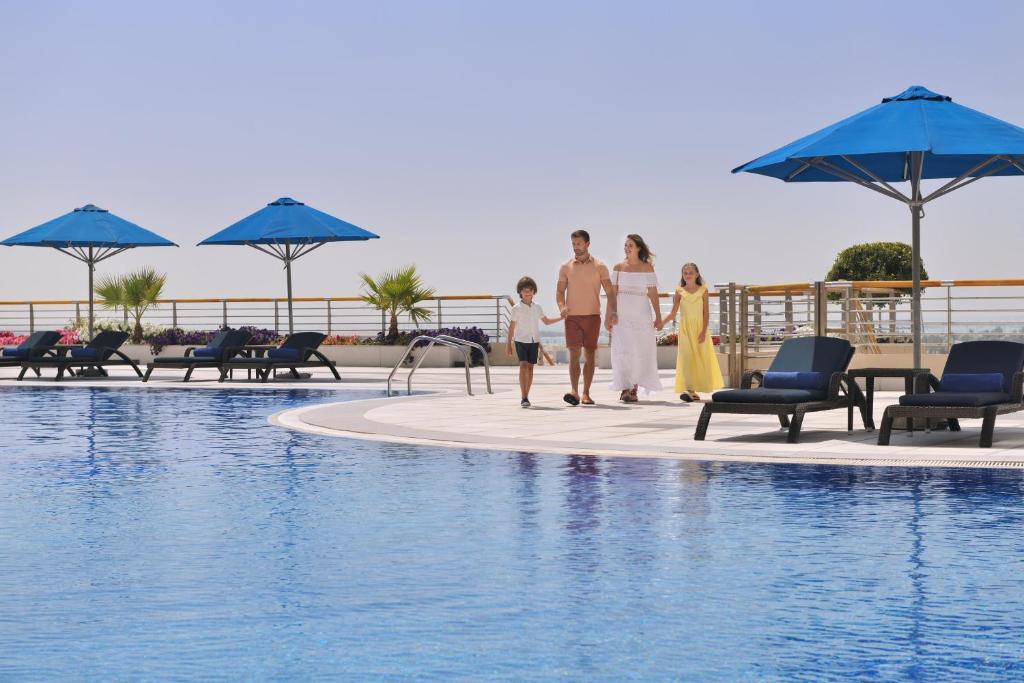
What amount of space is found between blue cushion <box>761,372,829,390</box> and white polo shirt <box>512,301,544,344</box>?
416 centimetres

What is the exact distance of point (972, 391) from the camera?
12.0 meters

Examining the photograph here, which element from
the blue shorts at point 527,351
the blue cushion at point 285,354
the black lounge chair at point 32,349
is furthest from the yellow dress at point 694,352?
the black lounge chair at point 32,349

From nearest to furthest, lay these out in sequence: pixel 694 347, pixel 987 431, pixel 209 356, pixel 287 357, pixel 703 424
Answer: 1. pixel 987 431
2. pixel 703 424
3. pixel 694 347
4. pixel 287 357
5. pixel 209 356

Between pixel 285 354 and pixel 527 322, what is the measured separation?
7.67m

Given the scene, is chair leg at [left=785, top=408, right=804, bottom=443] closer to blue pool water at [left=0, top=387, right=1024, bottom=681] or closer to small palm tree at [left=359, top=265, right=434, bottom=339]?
blue pool water at [left=0, top=387, right=1024, bottom=681]

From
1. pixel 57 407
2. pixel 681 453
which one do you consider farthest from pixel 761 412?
pixel 57 407

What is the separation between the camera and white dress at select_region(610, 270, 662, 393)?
16.3 meters

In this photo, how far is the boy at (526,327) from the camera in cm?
1616

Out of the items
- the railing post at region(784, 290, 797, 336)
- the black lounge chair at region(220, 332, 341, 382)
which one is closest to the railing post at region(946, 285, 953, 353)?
the railing post at region(784, 290, 797, 336)

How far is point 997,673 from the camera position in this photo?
15.0 feet

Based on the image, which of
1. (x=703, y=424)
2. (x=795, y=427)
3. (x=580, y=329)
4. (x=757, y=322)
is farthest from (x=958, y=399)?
(x=757, y=322)

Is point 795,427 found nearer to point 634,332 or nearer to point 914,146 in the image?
point 914,146

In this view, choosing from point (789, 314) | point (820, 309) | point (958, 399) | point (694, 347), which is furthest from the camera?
point (789, 314)

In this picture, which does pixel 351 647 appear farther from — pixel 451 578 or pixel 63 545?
pixel 63 545
